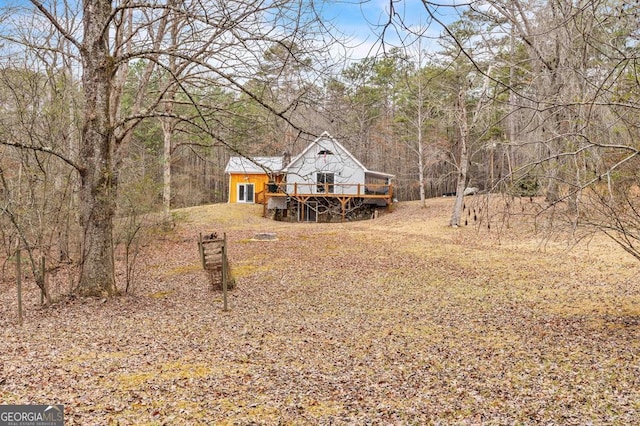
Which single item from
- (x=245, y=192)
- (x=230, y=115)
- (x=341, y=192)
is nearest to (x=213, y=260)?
(x=230, y=115)

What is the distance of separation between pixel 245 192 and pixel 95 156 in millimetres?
25888

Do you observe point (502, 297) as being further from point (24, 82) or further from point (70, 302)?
point (24, 82)

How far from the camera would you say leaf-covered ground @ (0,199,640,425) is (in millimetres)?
4211

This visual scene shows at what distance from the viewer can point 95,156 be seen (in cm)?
804

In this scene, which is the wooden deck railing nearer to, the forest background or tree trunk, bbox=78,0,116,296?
the forest background

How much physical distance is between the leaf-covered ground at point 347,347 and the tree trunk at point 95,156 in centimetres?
72

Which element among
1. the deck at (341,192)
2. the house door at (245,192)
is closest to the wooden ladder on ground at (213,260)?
the deck at (341,192)

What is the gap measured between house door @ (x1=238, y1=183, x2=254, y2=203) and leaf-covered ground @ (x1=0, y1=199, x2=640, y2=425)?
21980 mm

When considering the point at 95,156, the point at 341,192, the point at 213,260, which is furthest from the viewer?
the point at 341,192

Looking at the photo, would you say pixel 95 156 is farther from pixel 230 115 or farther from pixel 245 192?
pixel 245 192

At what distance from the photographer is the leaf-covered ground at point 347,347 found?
4211 millimetres

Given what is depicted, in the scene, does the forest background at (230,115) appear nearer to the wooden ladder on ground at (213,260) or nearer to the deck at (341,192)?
the wooden ladder on ground at (213,260)

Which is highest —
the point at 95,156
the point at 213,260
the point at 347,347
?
the point at 95,156

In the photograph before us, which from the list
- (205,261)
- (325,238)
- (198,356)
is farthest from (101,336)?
(325,238)
